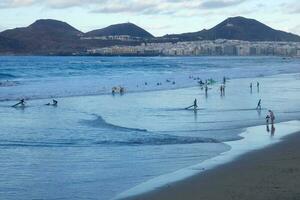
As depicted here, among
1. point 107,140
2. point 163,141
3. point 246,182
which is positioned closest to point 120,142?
point 107,140

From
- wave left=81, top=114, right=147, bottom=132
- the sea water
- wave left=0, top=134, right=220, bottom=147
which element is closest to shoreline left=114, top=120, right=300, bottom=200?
the sea water

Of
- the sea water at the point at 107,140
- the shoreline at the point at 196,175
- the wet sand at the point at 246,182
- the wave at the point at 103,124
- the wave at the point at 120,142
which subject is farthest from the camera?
the wave at the point at 103,124

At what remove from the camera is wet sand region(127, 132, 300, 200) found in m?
13.5

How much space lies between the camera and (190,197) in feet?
44.5

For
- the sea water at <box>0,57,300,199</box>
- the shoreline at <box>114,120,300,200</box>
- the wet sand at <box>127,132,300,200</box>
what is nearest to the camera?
the wet sand at <box>127,132,300,200</box>

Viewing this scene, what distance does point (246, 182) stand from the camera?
14.8 metres

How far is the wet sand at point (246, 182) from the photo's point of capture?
44.2ft

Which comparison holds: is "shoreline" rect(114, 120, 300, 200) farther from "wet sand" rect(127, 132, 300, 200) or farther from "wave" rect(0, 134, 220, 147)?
"wave" rect(0, 134, 220, 147)

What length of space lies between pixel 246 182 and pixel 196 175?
1.63 m

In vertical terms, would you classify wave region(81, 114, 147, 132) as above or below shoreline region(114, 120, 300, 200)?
below

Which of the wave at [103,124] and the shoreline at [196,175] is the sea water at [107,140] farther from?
the shoreline at [196,175]

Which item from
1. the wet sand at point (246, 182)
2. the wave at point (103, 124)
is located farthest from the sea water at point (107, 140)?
the wet sand at point (246, 182)

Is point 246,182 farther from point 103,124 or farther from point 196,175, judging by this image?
point 103,124

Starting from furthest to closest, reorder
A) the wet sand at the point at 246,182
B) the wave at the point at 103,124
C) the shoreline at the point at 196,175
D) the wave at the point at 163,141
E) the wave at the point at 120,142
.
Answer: the wave at the point at 103,124
the wave at the point at 163,141
the wave at the point at 120,142
the shoreline at the point at 196,175
the wet sand at the point at 246,182
